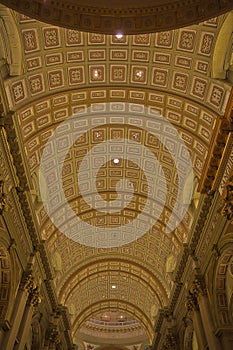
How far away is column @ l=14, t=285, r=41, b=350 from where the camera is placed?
13500mm

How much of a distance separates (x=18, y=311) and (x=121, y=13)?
1130cm

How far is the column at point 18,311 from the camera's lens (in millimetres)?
12313

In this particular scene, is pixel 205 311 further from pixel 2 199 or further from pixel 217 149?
pixel 2 199

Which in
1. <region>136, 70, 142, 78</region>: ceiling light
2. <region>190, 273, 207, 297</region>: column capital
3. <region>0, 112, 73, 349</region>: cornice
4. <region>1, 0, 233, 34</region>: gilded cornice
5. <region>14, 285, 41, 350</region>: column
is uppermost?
<region>136, 70, 142, 78</region>: ceiling light

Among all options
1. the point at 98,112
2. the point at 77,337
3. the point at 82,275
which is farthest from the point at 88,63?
the point at 77,337

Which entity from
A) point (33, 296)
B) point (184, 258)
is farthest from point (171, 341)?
point (33, 296)

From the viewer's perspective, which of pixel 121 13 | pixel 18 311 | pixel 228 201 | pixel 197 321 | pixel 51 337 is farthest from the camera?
pixel 51 337

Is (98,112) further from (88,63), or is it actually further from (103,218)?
(103,218)

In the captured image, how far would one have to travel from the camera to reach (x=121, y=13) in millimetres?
10078

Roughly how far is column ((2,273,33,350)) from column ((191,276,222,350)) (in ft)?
23.5

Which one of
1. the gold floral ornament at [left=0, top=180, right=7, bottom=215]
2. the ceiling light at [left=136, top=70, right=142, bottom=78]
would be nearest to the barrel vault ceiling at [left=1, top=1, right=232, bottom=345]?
the ceiling light at [left=136, top=70, right=142, bottom=78]

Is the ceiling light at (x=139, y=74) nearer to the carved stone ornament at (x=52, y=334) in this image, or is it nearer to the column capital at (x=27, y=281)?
the column capital at (x=27, y=281)

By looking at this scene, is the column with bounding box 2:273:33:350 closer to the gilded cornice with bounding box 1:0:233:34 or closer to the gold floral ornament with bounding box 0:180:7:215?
the gold floral ornament with bounding box 0:180:7:215

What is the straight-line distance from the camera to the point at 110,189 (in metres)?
20.1
